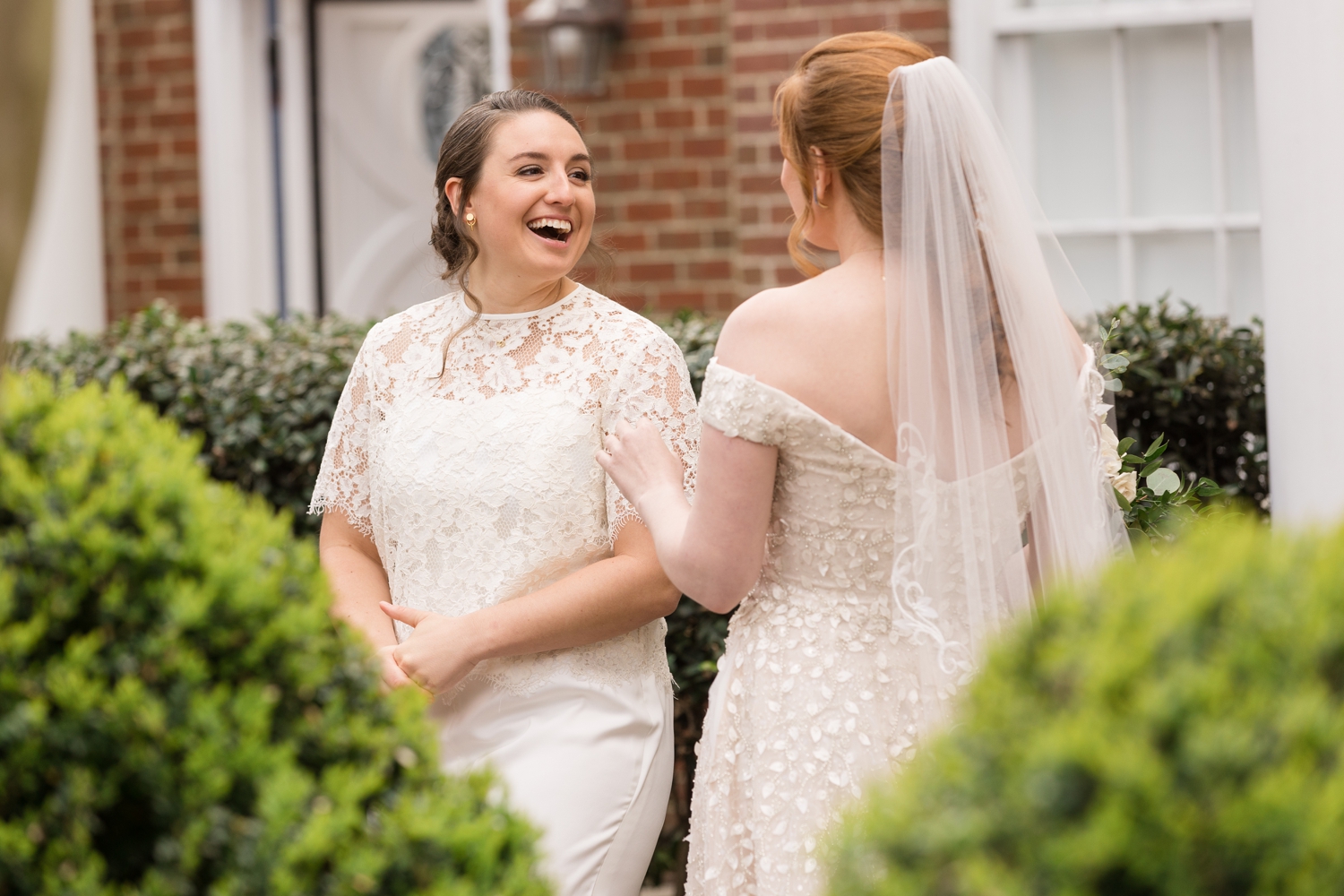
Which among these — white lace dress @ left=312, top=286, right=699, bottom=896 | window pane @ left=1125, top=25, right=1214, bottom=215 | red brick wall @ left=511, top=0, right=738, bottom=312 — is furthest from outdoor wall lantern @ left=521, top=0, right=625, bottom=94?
white lace dress @ left=312, top=286, right=699, bottom=896

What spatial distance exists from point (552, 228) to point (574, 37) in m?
3.11

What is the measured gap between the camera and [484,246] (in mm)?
3047

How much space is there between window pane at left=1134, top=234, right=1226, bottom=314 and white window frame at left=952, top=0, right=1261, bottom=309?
3 centimetres

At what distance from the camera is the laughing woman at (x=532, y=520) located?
2752 millimetres

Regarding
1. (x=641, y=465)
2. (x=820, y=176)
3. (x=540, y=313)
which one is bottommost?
(x=641, y=465)

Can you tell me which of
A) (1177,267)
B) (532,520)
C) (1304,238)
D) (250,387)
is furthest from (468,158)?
(1177,267)

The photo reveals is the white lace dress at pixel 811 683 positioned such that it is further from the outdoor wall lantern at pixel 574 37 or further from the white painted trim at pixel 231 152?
Result: the white painted trim at pixel 231 152

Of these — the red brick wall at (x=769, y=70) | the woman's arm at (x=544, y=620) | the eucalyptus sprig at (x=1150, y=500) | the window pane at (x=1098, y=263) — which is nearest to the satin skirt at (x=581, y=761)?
the woman's arm at (x=544, y=620)

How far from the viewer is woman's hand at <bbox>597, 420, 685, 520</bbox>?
2562mm

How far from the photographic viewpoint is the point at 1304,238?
2959 millimetres

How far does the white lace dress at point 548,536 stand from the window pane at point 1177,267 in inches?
125

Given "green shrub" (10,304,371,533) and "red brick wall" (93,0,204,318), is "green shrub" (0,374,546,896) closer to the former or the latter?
"green shrub" (10,304,371,533)

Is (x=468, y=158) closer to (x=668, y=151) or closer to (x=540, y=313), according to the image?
(x=540, y=313)

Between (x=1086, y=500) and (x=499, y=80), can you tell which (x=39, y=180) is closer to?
(x=1086, y=500)
